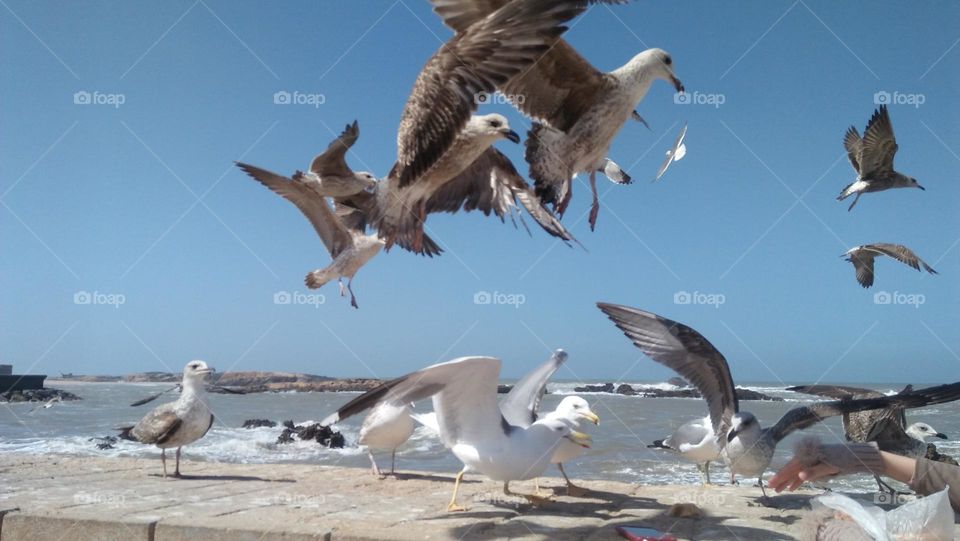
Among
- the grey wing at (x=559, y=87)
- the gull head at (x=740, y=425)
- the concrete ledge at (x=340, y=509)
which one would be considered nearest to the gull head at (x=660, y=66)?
the grey wing at (x=559, y=87)

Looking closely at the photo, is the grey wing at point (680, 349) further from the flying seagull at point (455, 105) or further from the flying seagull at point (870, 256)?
the flying seagull at point (870, 256)

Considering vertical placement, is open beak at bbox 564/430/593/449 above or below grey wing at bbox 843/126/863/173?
below

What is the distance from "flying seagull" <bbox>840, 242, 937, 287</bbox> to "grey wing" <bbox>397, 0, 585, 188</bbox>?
8.07 m

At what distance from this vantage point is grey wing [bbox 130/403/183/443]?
6430 millimetres

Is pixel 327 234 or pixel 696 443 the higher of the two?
pixel 327 234

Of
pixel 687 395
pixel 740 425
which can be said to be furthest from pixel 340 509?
pixel 687 395

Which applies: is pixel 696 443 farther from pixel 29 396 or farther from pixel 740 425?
pixel 29 396

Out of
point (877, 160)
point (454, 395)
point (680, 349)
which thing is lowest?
point (454, 395)

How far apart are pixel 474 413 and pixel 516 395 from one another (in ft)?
4.13

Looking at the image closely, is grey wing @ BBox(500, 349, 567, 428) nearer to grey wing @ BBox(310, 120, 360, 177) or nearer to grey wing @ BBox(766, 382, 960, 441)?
grey wing @ BBox(766, 382, 960, 441)

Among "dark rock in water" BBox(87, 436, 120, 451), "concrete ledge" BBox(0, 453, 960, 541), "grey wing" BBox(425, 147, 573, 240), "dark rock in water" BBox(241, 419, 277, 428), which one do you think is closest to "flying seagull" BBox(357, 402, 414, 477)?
"concrete ledge" BBox(0, 453, 960, 541)

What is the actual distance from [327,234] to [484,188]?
95 cm

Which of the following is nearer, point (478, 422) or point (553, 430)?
point (478, 422)

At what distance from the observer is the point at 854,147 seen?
9.73 m
